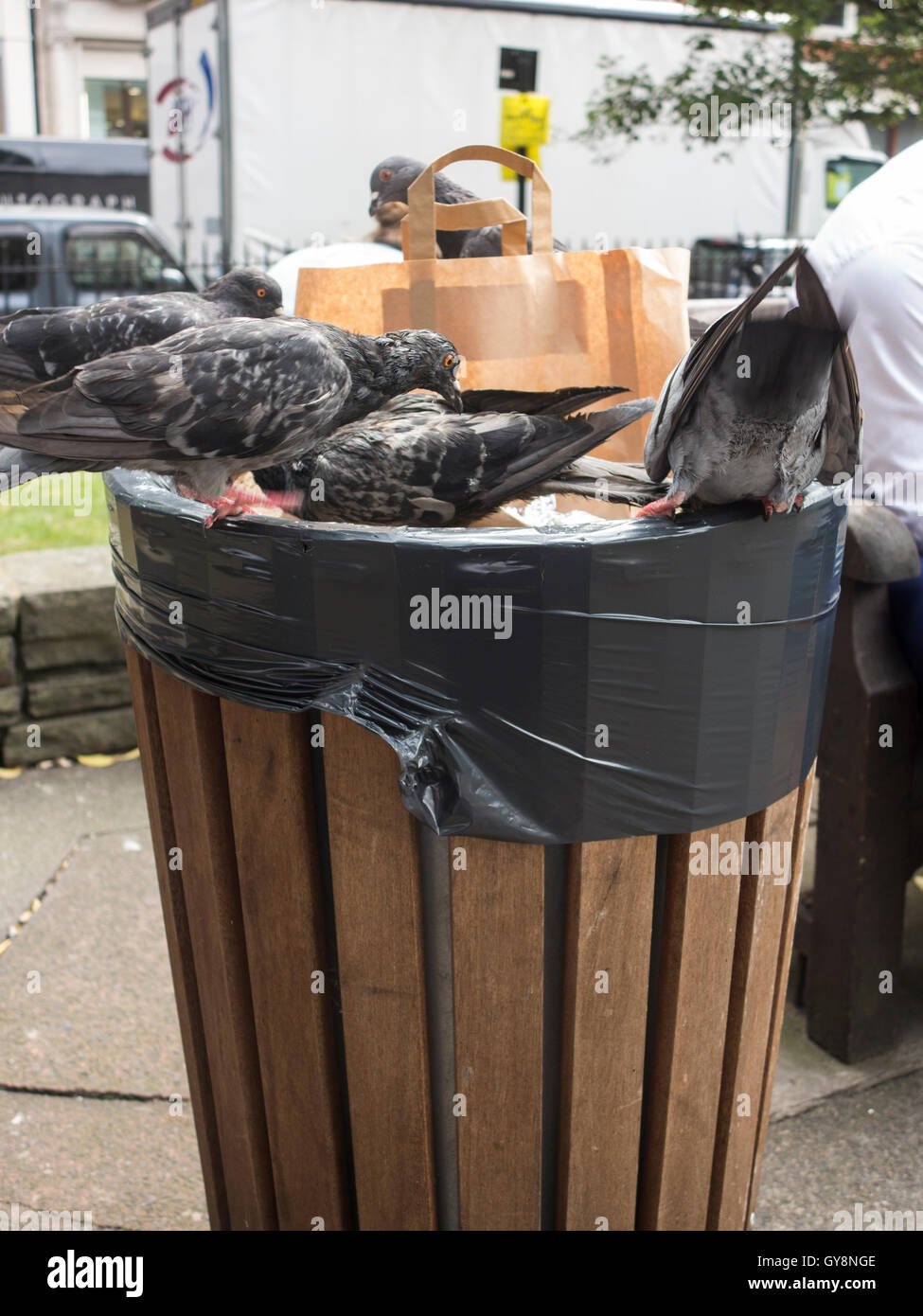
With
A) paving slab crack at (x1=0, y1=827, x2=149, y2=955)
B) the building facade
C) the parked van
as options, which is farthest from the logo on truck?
the building facade

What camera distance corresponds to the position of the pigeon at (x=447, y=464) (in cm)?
170

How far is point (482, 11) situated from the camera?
37.4ft

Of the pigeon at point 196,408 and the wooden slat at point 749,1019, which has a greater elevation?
the pigeon at point 196,408

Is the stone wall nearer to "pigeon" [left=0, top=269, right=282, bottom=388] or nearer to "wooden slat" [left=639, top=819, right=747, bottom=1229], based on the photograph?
"pigeon" [left=0, top=269, right=282, bottom=388]

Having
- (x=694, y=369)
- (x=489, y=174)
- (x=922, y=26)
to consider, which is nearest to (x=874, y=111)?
(x=922, y=26)

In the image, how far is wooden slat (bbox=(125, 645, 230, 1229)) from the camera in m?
1.68

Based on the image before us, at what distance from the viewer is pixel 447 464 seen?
1.71 m

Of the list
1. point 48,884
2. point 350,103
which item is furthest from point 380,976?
point 350,103

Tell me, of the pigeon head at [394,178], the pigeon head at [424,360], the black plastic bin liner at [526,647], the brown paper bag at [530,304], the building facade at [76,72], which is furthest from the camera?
the building facade at [76,72]

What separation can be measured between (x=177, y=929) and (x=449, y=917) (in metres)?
0.51

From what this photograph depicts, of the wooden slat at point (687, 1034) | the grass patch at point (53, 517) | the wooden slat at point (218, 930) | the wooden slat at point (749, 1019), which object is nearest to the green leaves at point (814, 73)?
the grass patch at point (53, 517)

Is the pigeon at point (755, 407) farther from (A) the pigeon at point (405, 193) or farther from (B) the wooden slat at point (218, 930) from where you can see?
(A) the pigeon at point (405, 193)

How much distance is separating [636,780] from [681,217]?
43.1 feet

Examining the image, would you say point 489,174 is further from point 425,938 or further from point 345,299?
point 425,938
